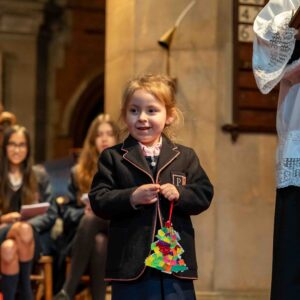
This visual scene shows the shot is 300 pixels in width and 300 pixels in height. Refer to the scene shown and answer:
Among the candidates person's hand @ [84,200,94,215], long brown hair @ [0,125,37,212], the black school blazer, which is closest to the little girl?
the black school blazer

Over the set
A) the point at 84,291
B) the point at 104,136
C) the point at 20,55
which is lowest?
the point at 84,291

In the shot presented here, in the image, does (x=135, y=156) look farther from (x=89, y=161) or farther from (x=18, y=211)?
(x=18, y=211)

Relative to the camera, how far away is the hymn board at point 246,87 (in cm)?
638

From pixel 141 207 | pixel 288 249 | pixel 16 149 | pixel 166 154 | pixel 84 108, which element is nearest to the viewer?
pixel 288 249

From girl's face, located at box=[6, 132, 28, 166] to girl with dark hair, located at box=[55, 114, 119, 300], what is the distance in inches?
14.3

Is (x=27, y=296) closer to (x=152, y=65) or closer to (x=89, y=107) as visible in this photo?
(x=152, y=65)

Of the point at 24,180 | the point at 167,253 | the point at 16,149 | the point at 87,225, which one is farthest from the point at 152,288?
the point at 16,149

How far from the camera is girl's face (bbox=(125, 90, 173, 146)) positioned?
372cm

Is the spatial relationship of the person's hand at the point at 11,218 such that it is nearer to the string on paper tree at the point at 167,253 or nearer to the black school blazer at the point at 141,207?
the black school blazer at the point at 141,207

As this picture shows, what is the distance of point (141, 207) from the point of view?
3.62 metres

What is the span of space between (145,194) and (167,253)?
0.77 feet

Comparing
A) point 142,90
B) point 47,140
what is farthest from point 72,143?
point 142,90

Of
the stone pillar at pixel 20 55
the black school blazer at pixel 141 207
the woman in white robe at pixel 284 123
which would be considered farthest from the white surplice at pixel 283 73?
the stone pillar at pixel 20 55

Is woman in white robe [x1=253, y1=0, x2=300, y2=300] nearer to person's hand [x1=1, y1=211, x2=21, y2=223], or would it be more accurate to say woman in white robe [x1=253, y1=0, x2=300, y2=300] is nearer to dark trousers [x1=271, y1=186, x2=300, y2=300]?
dark trousers [x1=271, y1=186, x2=300, y2=300]
